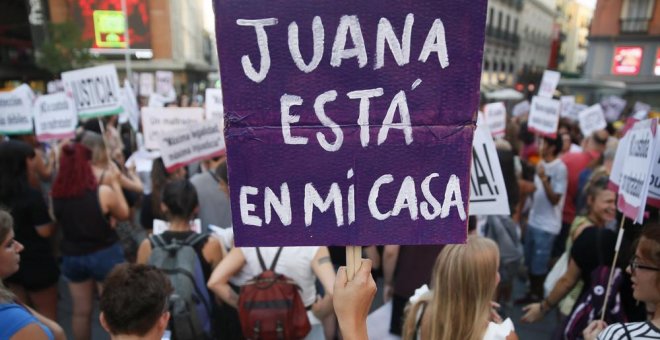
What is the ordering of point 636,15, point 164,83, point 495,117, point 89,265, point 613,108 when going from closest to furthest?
point 89,265 → point 495,117 → point 613,108 → point 164,83 → point 636,15

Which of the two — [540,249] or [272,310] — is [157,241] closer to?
[272,310]

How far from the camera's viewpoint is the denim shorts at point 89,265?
337 centimetres

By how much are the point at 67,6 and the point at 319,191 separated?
39.2 m

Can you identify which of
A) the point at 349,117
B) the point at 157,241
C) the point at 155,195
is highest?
the point at 349,117

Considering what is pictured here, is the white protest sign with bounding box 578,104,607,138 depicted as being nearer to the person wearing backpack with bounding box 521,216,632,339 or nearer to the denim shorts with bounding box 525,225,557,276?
the denim shorts with bounding box 525,225,557,276

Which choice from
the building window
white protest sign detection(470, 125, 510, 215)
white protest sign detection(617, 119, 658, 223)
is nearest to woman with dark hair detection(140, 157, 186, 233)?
white protest sign detection(470, 125, 510, 215)

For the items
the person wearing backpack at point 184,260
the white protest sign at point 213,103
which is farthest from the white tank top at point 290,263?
the white protest sign at point 213,103

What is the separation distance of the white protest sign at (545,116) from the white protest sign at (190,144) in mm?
4362

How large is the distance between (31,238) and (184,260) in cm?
156

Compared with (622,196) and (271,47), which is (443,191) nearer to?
(271,47)

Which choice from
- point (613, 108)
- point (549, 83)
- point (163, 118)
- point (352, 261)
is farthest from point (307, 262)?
point (613, 108)

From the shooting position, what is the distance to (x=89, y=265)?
3383 millimetres

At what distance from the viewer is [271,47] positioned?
1.23 meters

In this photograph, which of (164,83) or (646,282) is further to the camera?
(164,83)
